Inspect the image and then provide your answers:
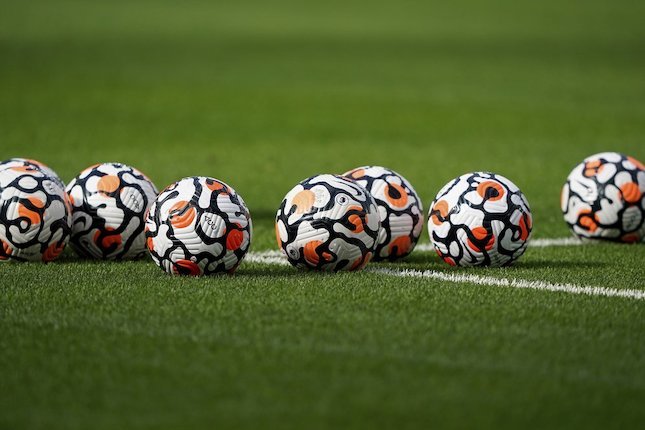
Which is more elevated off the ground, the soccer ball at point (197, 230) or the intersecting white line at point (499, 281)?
the soccer ball at point (197, 230)

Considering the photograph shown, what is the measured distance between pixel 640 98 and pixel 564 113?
364cm

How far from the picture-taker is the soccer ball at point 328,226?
9.34m

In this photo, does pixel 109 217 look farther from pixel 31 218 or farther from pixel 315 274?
pixel 315 274

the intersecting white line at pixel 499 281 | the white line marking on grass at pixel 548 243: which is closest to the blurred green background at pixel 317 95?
the white line marking on grass at pixel 548 243

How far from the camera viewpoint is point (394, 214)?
10.4 metres

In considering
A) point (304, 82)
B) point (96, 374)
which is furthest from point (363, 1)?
point (96, 374)

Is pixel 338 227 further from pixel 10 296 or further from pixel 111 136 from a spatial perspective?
pixel 111 136

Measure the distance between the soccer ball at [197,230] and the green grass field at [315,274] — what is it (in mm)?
232

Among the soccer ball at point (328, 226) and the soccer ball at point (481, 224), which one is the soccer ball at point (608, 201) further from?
the soccer ball at point (328, 226)

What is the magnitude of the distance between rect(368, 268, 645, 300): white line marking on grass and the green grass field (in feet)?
0.52

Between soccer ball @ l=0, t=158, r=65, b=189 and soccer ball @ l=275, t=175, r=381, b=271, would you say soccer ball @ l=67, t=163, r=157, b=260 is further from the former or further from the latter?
soccer ball @ l=275, t=175, r=381, b=271

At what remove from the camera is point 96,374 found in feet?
20.9

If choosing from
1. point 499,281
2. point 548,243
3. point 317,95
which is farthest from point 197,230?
point 317,95

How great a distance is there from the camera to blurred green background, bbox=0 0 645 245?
19844 millimetres
